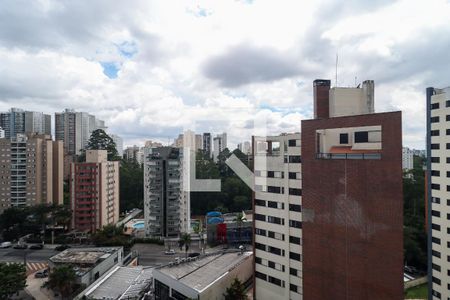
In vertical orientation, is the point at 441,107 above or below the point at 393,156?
above

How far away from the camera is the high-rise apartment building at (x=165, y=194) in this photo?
18484 millimetres

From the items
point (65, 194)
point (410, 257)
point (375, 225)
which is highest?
point (375, 225)

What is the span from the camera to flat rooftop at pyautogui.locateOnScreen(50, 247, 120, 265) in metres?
11.3

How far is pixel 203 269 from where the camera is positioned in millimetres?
9961

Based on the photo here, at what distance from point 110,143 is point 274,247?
26.6 m

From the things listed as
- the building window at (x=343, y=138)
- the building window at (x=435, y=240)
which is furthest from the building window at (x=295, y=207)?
the building window at (x=435, y=240)

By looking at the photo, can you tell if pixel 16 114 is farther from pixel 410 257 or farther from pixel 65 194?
pixel 410 257

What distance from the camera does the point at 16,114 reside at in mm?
33875

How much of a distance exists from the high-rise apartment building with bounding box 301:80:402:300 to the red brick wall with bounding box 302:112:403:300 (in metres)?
0.02

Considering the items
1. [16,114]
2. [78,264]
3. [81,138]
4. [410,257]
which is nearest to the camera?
[78,264]

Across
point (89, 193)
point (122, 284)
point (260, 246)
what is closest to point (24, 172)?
point (89, 193)

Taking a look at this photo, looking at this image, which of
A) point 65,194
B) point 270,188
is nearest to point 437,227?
point 270,188

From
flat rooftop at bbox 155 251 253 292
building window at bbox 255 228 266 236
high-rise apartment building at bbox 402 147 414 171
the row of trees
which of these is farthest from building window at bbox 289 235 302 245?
high-rise apartment building at bbox 402 147 414 171

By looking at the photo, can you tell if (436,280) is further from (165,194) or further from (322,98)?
(165,194)
